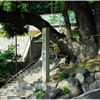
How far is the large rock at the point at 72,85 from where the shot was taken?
6.39 metres

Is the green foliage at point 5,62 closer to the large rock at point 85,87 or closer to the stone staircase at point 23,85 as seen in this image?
the stone staircase at point 23,85

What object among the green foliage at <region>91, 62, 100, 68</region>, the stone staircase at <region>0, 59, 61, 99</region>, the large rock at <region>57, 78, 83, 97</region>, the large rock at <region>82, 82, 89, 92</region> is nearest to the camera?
the large rock at <region>57, 78, 83, 97</region>

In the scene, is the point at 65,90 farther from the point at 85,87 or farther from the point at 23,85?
the point at 23,85

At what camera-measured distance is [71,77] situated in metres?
7.02

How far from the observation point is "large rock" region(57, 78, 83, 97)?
6391mm

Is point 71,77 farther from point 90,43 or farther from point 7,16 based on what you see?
point 7,16

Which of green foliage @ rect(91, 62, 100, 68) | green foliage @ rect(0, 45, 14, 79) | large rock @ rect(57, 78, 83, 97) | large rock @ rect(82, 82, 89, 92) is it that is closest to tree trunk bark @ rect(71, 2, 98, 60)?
green foliage @ rect(91, 62, 100, 68)

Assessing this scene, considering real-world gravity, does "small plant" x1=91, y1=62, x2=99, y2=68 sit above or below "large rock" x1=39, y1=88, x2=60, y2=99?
above

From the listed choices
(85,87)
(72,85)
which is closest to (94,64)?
(85,87)

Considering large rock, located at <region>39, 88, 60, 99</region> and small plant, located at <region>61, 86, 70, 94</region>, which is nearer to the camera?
large rock, located at <region>39, 88, 60, 99</region>

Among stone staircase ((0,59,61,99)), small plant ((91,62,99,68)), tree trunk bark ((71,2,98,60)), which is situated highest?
tree trunk bark ((71,2,98,60))

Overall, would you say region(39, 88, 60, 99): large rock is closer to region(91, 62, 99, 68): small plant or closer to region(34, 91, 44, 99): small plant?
region(34, 91, 44, 99): small plant

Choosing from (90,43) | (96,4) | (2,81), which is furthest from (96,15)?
(2,81)

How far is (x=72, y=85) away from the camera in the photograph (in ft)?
21.4
